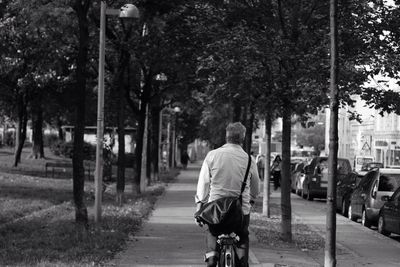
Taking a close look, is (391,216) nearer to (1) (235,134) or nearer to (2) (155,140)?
(1) (235,134)

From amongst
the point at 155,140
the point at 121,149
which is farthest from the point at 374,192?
the point at 155,140

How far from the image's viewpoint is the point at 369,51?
41.6ft

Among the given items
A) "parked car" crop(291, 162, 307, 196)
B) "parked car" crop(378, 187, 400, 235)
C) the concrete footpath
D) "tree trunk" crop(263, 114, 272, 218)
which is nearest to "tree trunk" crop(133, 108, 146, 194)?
the concrete footpath

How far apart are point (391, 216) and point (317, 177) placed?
42.4 ft

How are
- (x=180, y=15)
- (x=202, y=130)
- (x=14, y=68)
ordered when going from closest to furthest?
(x=180, y=15) → (x=14, y=68) → (x=202, y=130)

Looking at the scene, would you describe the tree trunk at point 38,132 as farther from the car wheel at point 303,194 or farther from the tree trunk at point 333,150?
the tree trunk at point 333,150

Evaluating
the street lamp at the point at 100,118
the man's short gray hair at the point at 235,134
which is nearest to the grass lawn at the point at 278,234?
the street lamp at the point at 100,118

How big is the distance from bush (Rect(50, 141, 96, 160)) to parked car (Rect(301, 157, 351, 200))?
84.9 ft

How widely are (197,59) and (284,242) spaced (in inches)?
148

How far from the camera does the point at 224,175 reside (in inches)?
284

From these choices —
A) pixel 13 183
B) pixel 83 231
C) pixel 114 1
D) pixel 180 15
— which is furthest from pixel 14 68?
pixel 83 231

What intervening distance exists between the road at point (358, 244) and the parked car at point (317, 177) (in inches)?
258

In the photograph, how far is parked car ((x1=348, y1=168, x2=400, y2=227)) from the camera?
60.5ft

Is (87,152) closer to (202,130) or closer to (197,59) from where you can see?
(202,130)
